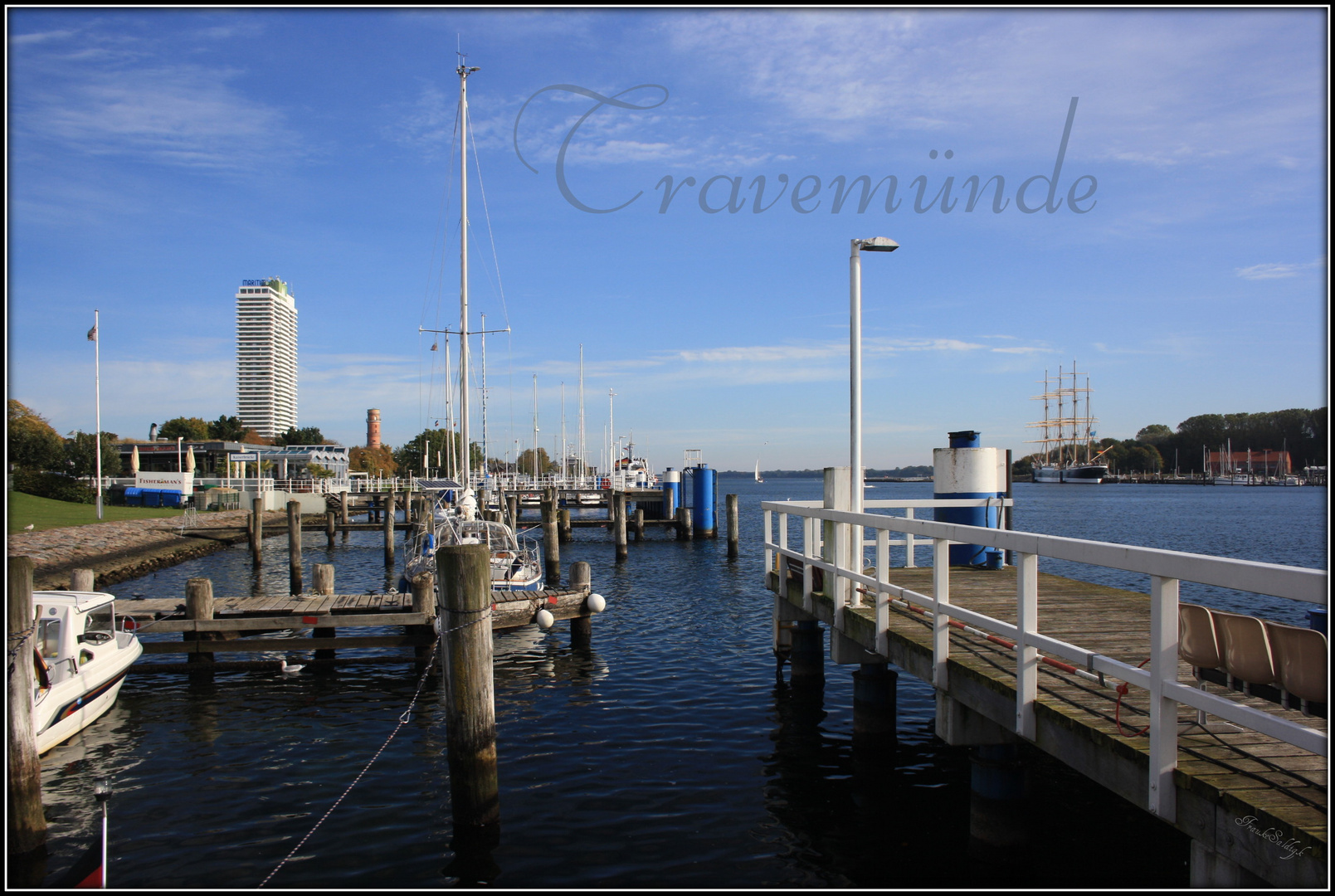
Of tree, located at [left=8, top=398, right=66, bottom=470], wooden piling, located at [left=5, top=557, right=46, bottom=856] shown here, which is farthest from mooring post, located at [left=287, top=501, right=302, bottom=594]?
tree, located at [left=8, top=398, right=66, bottom=470]

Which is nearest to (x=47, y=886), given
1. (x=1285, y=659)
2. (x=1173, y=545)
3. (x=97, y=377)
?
(x=1285, y=659)

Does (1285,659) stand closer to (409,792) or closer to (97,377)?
(409,792)

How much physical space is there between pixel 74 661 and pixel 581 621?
356 inches

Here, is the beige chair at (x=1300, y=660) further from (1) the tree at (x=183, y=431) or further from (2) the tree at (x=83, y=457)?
(1) the tree at (x=183, y=431)

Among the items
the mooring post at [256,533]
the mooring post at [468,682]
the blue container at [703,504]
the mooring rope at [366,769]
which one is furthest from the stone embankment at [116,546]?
the blue container at [703,504]

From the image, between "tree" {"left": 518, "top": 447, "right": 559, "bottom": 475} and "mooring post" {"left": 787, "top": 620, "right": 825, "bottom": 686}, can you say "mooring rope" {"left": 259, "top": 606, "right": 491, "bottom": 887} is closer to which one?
"mooring post" {"left": 787, "top": 620, "right": 825, "bottom": 686}

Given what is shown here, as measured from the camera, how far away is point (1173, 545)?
44375 mm

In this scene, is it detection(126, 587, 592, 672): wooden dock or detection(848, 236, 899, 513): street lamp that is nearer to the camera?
detection(848, 236, 899, 513): street lamp

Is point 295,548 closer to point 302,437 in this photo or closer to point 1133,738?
point 1133,738

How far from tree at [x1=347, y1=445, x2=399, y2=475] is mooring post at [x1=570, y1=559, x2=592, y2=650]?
4964 inches

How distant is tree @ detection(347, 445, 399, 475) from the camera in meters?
139

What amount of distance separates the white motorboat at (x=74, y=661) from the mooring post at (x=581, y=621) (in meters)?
7.92

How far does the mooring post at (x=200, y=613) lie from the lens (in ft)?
45.2

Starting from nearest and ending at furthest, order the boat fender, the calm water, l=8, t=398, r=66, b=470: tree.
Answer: the calm water, the boat fender, l=8, t=398, r=66, b=470: tree
